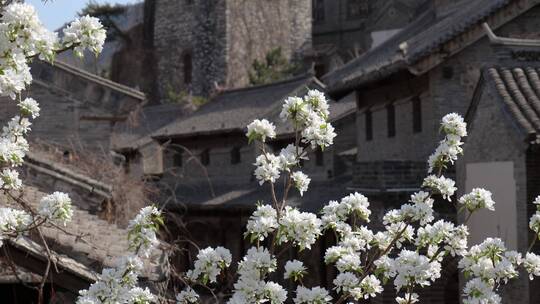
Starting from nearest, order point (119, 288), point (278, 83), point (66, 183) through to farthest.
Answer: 1. point (119, 288)
2. point (66, 183)
3. point (278, 83)

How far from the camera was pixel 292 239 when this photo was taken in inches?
246

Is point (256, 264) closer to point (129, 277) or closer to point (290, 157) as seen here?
point (129, 277)

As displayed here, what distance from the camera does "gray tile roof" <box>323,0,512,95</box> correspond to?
61.4ft

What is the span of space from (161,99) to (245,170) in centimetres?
1733

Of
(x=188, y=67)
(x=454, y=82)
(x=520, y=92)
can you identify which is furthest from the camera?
(x=188, y=67)

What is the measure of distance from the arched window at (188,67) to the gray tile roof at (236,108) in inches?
402

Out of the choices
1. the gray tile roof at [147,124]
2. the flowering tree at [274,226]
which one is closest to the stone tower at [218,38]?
the gray tile roof at [147,124]

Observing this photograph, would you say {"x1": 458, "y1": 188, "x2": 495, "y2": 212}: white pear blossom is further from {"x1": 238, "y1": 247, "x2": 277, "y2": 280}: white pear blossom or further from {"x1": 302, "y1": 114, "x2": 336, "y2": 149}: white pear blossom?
{"x1": 238, "y1": 247, "x2": 277, "y2": 280}: white pear blossom

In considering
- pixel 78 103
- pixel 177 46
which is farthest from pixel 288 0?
pixel 78 103

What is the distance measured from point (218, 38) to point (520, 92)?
103 feet

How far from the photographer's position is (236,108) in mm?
33656

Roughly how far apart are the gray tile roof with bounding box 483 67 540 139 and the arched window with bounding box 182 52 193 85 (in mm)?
32118

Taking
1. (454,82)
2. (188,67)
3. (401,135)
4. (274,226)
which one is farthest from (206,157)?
(274,226)

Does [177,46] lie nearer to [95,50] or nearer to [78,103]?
[78,103]
